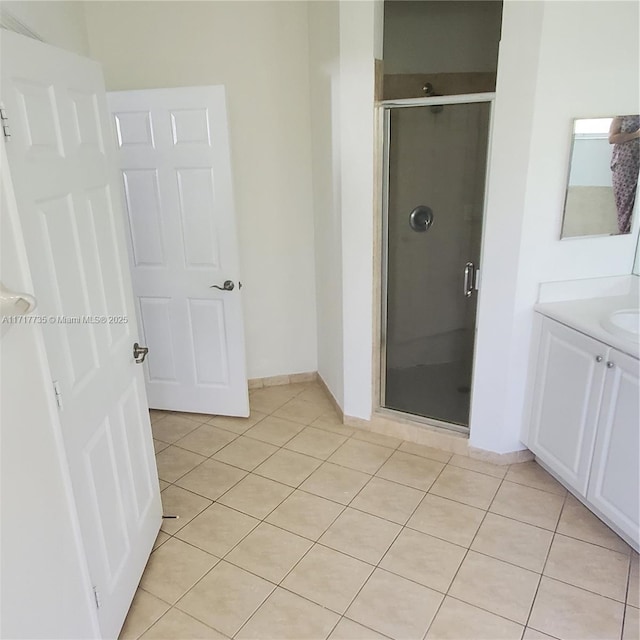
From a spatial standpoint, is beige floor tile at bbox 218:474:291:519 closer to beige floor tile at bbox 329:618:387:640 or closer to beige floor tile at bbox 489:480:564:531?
beige floor tile at bbox 329:618:387:640

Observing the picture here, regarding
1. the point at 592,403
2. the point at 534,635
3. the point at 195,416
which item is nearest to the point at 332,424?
the point at 195,416

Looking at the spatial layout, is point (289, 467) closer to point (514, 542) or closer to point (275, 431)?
point (275, 431)

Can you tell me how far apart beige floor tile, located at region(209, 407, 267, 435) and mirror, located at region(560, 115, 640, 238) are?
6.72 feet

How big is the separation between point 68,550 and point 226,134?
6.98 feet

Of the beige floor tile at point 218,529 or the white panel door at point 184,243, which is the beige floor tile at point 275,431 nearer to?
the white panel door at point 184,243

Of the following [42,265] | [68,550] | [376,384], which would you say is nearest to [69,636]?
[68,550]

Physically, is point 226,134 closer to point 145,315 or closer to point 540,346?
point 145,315

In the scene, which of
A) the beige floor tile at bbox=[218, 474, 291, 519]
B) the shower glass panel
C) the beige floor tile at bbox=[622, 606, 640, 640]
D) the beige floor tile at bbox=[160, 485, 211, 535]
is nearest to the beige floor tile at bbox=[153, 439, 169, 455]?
the beige floor tile at bbox=[160, 485, 211, 535]

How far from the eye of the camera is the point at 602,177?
7.59 ft

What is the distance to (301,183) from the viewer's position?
11.0ft

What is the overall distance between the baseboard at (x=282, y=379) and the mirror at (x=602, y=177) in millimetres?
2021

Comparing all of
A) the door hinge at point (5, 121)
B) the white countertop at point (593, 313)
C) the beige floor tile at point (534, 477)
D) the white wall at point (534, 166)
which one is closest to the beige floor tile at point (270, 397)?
the white wall at point (534, 166)

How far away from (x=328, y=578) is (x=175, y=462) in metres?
1.17

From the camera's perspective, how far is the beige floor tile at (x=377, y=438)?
2.90 metres
